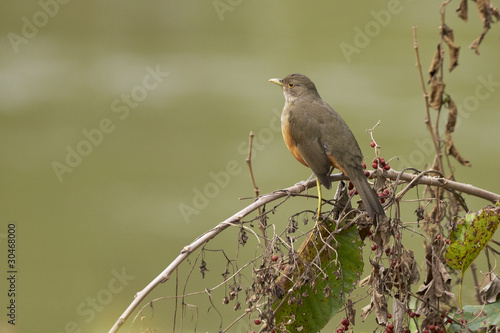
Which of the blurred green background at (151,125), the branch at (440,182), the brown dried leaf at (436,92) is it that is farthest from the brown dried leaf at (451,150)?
the blurred green background at (151,125)

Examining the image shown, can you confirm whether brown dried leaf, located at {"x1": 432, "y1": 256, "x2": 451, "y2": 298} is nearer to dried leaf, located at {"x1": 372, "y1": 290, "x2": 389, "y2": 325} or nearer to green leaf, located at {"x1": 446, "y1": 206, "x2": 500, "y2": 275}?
green leaf, located at {"x1": 446, "y1": 206, "x2": 500, "y2": 275}

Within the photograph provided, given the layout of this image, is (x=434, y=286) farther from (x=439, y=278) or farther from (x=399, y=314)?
(x=399, y=314)

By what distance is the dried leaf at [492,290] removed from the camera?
2395 mm

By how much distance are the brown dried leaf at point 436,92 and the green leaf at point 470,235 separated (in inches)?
24.1

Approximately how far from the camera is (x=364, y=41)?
5.48 metres

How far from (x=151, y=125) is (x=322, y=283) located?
3766 millimetres

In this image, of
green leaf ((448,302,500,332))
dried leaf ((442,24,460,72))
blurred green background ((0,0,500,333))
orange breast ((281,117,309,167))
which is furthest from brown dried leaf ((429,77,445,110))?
blurred green background ((0,0,500,333))

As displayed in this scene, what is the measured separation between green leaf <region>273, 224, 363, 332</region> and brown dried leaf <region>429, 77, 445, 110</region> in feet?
2.38

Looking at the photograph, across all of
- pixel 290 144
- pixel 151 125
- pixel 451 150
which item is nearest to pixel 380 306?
pixel 451 150

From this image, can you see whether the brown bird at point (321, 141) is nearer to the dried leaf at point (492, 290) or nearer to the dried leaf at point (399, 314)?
the dried leaf at point (399, 314)

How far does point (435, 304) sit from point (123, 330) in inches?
127

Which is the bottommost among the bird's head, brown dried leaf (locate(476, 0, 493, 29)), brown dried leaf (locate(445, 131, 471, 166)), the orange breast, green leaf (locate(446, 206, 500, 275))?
green leaf (locate(446, 206, 500, 275))

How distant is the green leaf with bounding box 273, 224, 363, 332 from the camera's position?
A: 2.20m

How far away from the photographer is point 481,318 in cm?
236
